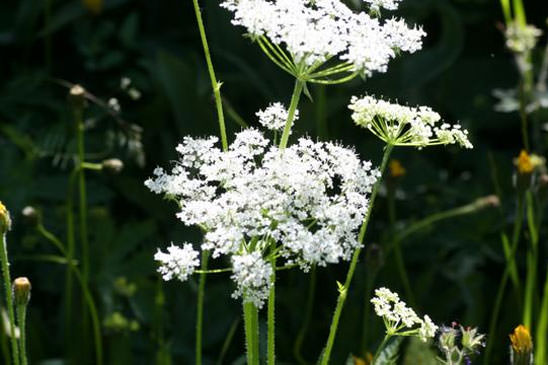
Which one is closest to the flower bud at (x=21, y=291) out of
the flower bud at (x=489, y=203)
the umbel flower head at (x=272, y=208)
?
the umbel flower head at (x=272, y=208)

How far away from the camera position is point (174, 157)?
230 cm

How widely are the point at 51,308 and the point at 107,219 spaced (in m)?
0.39

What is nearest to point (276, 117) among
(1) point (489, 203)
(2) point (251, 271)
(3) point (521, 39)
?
(2) point (251, 271)

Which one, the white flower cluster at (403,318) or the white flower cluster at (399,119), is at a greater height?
the white flower cluster at (399,119)

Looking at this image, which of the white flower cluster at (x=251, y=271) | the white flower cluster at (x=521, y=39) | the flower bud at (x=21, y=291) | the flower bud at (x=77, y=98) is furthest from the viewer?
the white flower cluster at (x=521, y=39)

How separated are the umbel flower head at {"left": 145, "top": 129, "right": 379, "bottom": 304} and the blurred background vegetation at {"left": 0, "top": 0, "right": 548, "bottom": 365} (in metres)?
0.51

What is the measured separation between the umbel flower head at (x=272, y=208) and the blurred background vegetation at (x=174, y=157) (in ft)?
1.68

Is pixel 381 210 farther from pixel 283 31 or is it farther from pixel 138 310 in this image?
pixel 283 31

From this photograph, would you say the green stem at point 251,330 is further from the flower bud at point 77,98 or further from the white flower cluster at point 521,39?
the white flower cluster at point 521,39

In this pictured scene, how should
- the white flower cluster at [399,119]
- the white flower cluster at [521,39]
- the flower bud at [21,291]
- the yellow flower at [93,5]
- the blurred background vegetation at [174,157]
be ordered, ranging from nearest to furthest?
the white flower cluster at [399,119] → the flower bud at [21,291] → the blurred background vegetation at [174,157] → the white flower cluster at [521,39] → the yellow flower at [93,5]

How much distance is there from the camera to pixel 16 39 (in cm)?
265

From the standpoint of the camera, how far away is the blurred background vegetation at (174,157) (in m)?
1.88

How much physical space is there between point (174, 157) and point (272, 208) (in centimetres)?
138

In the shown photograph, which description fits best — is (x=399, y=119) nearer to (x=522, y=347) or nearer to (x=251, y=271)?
(x=251, y=271)
